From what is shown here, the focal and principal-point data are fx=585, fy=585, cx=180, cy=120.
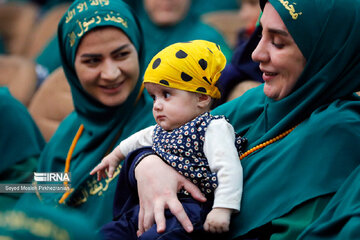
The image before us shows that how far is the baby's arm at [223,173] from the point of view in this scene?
70.0 inches

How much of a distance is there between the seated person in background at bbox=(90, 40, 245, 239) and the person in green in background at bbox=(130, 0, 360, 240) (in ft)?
0.19

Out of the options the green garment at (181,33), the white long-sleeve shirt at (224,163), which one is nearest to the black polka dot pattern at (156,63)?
the white long-sleeve shirt at (224,163)

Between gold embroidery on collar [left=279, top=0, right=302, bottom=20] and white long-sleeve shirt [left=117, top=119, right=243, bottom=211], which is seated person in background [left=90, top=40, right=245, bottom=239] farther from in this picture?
gold embroidery on collar [left=279, top=0, right=302, bottom=20]

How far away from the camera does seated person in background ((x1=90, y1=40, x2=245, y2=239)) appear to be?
6.02ft

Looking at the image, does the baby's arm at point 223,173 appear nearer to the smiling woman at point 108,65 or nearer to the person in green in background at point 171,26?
the smiling woman at point 108,65

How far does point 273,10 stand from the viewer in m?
1.91

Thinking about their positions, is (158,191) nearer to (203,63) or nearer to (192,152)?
(192,152)

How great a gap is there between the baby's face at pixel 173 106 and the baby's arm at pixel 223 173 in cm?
10

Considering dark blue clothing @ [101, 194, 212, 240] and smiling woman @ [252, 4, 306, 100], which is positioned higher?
smiling woman @ [252, 4, 306, 100]

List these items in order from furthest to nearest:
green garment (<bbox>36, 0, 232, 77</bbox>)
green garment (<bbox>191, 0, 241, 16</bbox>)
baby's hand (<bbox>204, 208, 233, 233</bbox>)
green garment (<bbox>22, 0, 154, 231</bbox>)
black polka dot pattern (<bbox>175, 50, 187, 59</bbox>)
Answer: green garment (<bbox>191, 0, 241, 16</bbox>), green garment (<bbox>36, 0, 232, 77</bbox>), green garment (<bbox>22, 0, 154, 231</bbox>), black polka dot pattern (<bbox>175, 50, 187, 59</bbox>), baby's hand (<bbox>204, 208, 233, 233</bbox>)

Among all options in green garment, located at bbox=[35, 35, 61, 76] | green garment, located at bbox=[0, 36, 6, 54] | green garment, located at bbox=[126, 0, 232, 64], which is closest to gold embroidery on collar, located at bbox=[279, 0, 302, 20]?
green garment, located at bbox=[126, 0, 232, 64]

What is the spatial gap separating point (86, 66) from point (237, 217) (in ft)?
4.03

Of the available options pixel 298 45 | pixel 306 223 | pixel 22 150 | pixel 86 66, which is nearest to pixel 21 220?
pixel 306 223

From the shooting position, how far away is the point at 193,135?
1.91 m
